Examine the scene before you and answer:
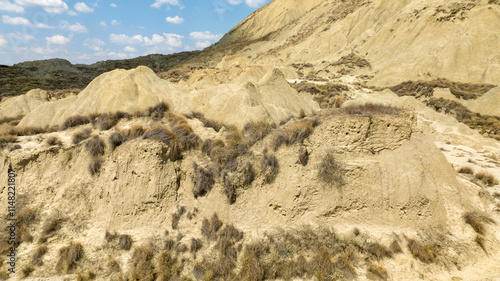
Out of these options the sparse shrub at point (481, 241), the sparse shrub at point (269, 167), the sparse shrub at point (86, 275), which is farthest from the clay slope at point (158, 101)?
the sparse shrub at point (481, 241)

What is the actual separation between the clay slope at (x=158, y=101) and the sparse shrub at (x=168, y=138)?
3.24 m

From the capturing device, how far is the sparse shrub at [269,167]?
8.55 m

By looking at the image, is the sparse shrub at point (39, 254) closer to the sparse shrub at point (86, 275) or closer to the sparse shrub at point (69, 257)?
the sparse shrub at point (69, 257)

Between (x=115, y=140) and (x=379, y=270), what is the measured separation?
9.46 meters

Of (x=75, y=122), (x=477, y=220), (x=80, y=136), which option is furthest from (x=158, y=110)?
(x=477, y=220)

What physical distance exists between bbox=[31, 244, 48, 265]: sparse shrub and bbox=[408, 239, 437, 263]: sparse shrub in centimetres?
1087

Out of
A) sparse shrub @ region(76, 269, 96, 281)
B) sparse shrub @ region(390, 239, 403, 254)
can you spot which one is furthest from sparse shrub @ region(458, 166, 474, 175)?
sparse shrub @ region(76, 269, 96, 281)

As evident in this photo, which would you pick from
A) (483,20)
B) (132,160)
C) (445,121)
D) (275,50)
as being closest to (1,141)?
(132,160)

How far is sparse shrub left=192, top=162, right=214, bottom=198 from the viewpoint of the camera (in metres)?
8.53

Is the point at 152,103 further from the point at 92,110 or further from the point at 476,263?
the point at 476,263

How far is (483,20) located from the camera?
32688 millimetres

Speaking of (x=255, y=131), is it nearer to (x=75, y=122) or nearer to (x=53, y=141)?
(x=53, y=141)

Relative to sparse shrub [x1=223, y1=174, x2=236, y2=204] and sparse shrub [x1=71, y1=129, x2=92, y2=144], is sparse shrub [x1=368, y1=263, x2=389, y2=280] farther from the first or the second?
sparse shrub [x1=71, y1=129, x2=92, y2=144]

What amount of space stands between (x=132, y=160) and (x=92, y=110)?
19.5 feet
